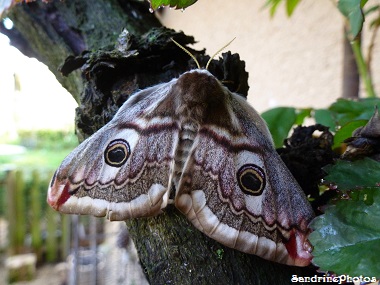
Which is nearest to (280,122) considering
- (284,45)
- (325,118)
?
(325,118)

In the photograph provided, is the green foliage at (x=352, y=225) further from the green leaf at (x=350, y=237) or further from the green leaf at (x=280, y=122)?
the green leaf at (x=280, y=122)

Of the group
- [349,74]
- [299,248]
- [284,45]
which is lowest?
[299,248]

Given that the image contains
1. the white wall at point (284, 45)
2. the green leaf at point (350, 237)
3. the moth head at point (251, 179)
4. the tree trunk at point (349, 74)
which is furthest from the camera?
the white wall at point (284, 45)

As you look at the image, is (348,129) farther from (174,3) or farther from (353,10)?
(174,3)

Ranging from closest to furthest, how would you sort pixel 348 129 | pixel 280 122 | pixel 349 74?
pixel 348 129 → pixel 280 122 → pixel 349 74

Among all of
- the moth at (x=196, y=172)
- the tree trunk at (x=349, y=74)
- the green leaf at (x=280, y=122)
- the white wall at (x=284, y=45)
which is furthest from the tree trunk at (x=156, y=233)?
the tree trunk at (x=349, y=74)

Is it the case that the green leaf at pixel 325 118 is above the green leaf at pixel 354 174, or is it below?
above

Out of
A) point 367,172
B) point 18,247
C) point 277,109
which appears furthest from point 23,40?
point 18,247
